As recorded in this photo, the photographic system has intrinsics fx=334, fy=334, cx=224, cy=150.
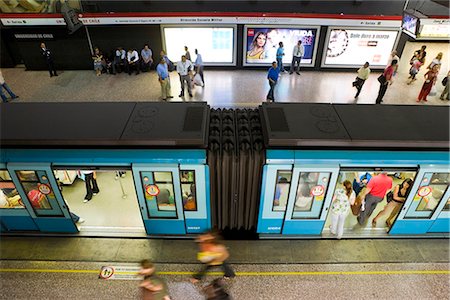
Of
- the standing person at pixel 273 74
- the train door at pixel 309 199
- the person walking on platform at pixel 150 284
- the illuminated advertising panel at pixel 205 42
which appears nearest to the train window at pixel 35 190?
the person walking on platform at pixel 150 284

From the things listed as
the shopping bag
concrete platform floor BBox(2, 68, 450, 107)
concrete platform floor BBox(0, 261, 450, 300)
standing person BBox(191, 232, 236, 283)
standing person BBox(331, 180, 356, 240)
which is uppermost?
standing person BBox(191, 232, 236, 283)

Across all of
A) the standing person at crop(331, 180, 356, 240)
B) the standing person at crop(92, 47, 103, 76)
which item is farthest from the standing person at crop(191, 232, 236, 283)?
the standing person at crop(92, 47, 103, 76)

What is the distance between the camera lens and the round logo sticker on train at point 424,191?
6.67 meters

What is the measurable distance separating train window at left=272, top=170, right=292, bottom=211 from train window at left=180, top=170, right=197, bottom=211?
5.39ft

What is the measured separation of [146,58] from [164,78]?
2.87 m

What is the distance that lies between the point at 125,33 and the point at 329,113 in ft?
35.0

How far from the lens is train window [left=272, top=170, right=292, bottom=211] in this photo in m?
6.49

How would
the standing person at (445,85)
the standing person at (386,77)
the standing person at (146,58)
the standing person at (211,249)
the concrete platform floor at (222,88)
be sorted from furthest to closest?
1. the standing person at (146,58)
2. the concrete platform floor at (222,88)
3. the standing person at (445,85)
4. the standing person at (386,77)
5. the standing person at (211,249)

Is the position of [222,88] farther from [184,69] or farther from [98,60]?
[98,60]

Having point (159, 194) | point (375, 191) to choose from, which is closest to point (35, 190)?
point (159, 194)

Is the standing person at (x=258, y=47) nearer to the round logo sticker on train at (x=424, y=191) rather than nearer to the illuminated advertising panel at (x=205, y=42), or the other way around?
the illuminated advertising panel at (x=205, y=42)

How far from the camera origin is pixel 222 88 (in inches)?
539

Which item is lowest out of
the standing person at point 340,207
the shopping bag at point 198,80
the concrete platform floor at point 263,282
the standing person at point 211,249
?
the concrete platform floor at point 263,282

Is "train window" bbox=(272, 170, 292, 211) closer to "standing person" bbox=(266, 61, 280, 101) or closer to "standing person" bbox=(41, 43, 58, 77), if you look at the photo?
"standing person" bbox=(266, 61, 280, 101)
